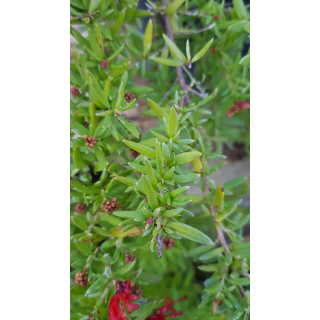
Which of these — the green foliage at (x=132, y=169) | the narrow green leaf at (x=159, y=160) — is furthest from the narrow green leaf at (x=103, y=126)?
the narrow green leaf at (x=159, y=160)

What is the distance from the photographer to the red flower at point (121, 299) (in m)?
0.43

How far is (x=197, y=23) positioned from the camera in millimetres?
650

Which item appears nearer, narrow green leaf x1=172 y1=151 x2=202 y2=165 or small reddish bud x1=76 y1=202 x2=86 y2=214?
narrow green leaf x1=172 y1=151 x2=202 y2=165

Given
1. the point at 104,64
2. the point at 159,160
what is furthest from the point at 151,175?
the point at 104,64

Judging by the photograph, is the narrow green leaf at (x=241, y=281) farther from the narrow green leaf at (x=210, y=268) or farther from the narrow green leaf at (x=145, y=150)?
the narrow green leaf at (x=145, y=150)

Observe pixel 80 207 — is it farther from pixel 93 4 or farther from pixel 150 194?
pixel 93 4

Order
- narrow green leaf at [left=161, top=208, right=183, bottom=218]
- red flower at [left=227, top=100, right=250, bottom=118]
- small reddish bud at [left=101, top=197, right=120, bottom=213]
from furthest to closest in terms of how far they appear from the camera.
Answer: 1. red flower at [left=227, top=100, right=250, bottom=118]
2. small reddish bud at [left=101, top=197, right=120, bottom=213]
3. narrow green leaf at [left=161, top=208, right=183, bottom=218]

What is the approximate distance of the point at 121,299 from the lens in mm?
435

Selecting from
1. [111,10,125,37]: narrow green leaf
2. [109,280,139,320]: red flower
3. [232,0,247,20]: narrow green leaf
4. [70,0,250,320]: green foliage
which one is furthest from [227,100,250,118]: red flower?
[109,280,139,320]: red flower

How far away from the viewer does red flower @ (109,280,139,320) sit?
1.40 feet

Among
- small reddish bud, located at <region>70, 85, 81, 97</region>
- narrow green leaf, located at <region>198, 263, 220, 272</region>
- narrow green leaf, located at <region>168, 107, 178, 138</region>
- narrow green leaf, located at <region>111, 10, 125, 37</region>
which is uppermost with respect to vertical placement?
narrow green leaf, located at <region>111, 10, 125, 37</region>

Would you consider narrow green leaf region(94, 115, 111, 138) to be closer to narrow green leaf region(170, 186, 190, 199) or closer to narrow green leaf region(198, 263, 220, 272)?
narrow green leaf region(170, 186, 190, 199)

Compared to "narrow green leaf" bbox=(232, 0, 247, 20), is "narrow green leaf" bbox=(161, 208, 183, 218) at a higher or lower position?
lower
